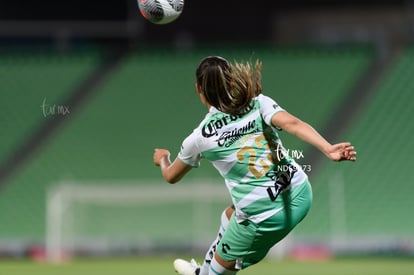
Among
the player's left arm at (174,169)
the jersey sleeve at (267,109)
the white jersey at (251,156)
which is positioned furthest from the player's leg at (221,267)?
the jersey sleeve at (267,109)

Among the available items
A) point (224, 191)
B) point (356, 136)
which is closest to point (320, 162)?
point (356, 136)

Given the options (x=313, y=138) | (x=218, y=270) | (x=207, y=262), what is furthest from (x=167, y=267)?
(x=313, y=138)

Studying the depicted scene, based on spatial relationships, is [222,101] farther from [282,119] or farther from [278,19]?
[278,19]

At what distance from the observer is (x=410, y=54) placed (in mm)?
18188

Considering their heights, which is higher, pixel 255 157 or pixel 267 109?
pixel 267 109

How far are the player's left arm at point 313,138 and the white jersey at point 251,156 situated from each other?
19cm

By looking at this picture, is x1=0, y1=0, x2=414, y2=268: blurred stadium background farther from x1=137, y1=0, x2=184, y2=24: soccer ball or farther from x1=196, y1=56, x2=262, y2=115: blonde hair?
x1=196, y1=56, x2=262, y2=115: blonde hair

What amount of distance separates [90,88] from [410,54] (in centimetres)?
655

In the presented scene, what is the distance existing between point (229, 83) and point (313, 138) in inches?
25.6

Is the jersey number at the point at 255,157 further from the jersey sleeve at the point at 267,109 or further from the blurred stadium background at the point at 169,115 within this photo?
the blurred stadium background at the point at 169,115

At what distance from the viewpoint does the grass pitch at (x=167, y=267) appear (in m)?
10.5

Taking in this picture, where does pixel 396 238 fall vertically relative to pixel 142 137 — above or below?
below

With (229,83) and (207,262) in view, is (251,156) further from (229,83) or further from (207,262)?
(207,262)

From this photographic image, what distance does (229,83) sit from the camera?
5.24 m
